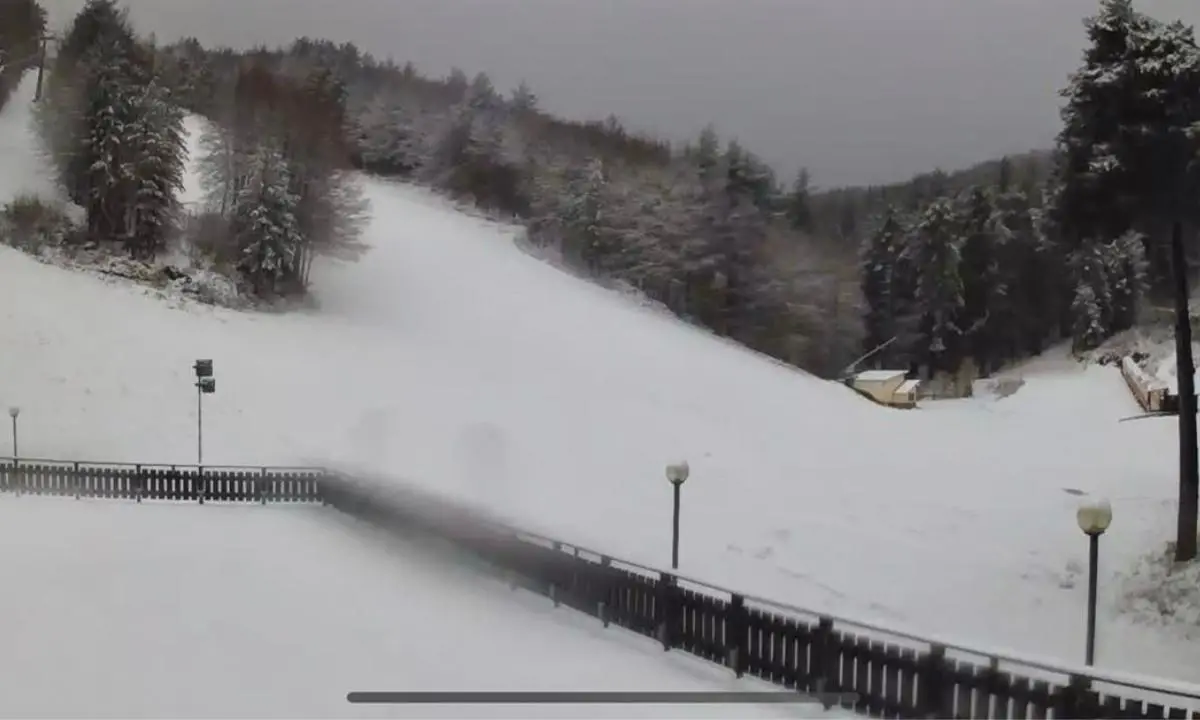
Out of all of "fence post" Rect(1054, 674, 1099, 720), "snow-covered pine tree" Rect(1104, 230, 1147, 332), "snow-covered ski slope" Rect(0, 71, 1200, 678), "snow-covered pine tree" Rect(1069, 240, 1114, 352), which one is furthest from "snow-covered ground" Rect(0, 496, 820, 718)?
"snow-covered pine tree" Rect(1104, 230, 1147, 332)

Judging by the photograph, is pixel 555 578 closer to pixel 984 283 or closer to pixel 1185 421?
pixel 1185 421

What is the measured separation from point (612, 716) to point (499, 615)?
3816 mm

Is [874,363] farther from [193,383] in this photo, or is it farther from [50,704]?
[50,704]

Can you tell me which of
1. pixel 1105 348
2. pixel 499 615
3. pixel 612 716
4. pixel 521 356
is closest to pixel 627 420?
pixel 521 356

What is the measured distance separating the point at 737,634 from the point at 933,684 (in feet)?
7.90

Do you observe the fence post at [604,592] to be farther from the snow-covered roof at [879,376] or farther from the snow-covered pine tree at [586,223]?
the snow-covered pine tree at [586,223]

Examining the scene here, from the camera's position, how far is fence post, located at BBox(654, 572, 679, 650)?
11.1 metres

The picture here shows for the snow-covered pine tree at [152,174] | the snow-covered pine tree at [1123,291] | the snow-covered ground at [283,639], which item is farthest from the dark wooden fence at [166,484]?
the snow-covered pine tree at [1123,291]

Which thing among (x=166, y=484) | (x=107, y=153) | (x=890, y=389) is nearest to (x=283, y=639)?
(x=166, y=484)

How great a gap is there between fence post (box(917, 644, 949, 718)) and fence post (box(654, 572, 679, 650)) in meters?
3.30

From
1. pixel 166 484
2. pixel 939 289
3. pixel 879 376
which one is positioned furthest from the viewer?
pixel 939 289

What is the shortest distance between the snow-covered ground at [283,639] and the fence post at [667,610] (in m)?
0.22

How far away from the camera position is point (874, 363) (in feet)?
219

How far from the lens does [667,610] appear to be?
11.1 metres
